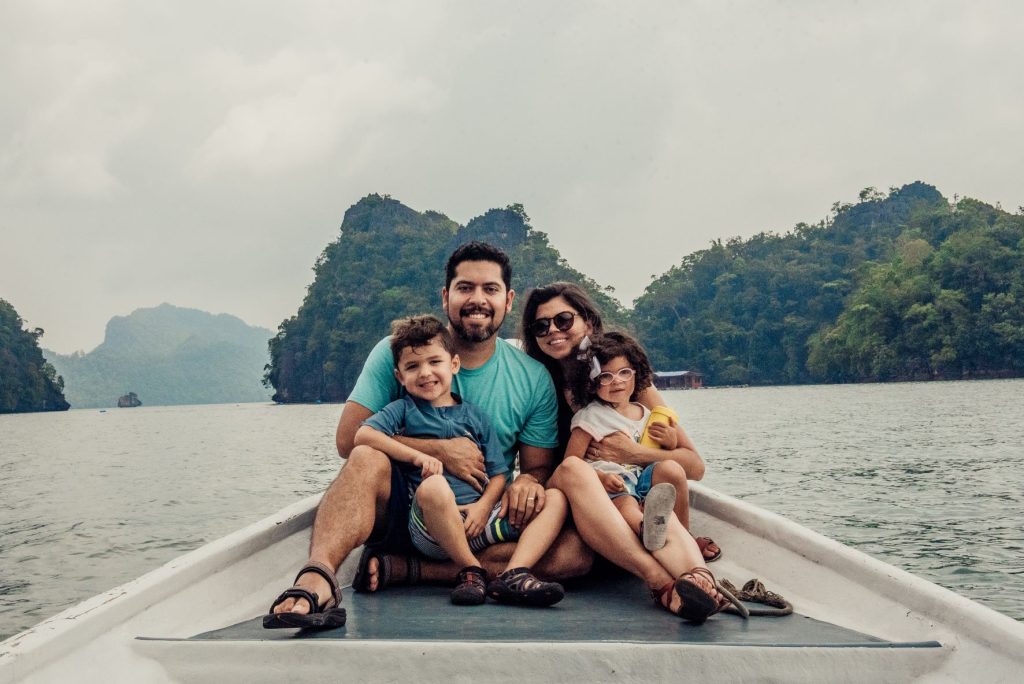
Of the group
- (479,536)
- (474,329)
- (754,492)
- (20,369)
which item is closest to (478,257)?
(474,329)

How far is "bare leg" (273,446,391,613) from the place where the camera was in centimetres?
222

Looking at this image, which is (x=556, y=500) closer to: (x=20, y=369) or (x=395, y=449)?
(x=395, y=449)

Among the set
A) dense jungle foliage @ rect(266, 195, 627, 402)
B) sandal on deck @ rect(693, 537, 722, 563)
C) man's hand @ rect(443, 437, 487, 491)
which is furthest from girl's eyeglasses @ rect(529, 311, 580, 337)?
dense jungle foliage @ rect(266, 195, 627, 402)

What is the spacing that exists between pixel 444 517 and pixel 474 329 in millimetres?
624

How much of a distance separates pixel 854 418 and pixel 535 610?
2258 centimetres

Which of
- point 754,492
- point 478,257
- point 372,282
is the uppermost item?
point 372,282

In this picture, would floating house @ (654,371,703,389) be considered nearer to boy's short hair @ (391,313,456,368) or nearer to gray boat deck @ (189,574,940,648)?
boy's short hair @ (391,313,456,368)

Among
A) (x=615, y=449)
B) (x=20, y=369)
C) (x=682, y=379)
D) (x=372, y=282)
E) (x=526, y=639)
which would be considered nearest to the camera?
(x=526, y=639)

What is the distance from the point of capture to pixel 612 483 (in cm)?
245

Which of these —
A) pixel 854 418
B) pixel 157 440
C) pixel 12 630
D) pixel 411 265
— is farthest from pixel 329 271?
pixel 12 630

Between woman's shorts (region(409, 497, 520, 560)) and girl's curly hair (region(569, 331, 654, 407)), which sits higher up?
girl's curly hair (region(569, 331, 654, 407))

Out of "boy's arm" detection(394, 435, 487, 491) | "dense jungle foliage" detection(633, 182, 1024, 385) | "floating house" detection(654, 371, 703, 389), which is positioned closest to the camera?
"boy's arm" detection(394, 435, 487, 491)

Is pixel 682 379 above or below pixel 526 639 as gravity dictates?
above

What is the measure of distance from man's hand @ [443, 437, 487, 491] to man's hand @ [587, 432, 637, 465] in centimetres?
36
